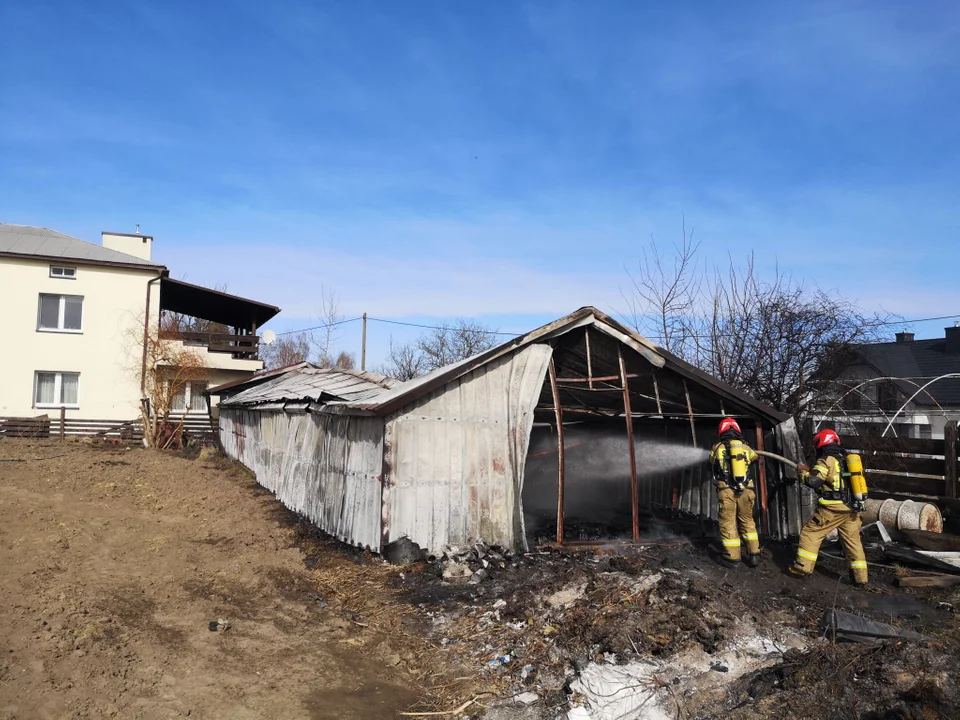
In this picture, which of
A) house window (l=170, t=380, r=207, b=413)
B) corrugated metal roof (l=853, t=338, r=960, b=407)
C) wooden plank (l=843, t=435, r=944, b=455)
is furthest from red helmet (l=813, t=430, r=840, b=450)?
house window (l=170, t=380, r=207, b=413)

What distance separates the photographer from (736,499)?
905cm

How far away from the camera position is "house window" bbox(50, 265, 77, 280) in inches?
904

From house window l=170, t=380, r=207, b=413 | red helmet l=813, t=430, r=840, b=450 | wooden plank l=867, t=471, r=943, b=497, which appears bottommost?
wooden plank l=867, t=471, r=943, b=497

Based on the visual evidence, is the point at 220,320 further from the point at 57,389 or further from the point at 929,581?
the point at 929,581

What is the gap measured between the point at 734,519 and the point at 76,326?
22.7m

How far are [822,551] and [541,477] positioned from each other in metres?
8.04

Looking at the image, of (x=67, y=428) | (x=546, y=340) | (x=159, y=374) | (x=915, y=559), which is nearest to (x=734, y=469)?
(x=915, y=559)

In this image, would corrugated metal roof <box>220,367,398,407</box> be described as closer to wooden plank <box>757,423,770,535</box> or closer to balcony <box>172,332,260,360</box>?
wooden plank <box>757,423,770,535</box>

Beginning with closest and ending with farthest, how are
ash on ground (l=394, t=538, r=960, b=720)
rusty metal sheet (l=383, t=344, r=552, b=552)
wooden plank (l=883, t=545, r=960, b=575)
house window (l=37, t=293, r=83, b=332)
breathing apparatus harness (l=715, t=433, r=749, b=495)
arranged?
ash on ground (l=394, t=538, r=960, b=720) → wooden plank (l=883, t=545, r=960, b=575) → breathing apparatus harness (l=715, t=433, r=749, b=495) → rusty metal sheet (l=383, t=344, r=552, b=552) → house window (l=37, t=293, r=83, b=332)

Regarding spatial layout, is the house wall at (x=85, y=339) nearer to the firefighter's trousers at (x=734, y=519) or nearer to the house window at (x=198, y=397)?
the house window at (x=198, y=397)

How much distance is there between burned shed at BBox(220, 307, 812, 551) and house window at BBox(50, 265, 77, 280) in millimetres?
12964

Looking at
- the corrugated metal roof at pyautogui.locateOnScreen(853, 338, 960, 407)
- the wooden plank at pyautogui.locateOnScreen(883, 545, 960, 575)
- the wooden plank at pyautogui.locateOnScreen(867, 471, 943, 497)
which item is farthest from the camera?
the corrugated metal roof at pyautogui.locateOnScreen(853, 338, 960, 407)

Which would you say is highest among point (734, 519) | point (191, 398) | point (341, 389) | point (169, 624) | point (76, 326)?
point (76, 326)

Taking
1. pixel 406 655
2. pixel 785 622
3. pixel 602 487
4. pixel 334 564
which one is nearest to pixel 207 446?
pixel 602 487
